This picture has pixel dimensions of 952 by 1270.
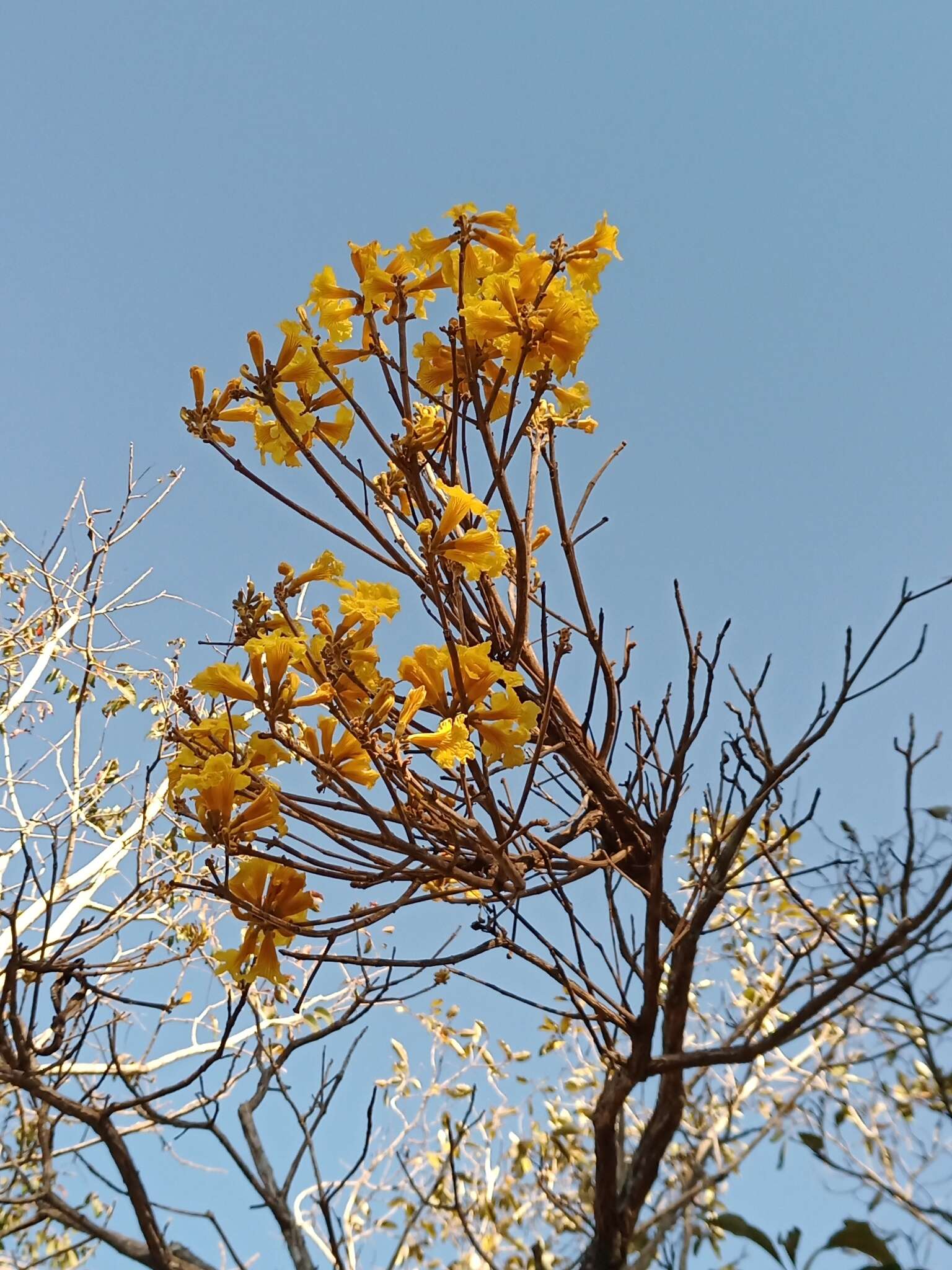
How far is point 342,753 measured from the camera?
1729 millimetres

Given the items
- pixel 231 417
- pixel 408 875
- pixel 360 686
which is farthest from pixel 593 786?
pixel 231 417

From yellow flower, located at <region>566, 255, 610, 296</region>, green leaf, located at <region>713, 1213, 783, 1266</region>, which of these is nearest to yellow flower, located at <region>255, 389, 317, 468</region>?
yellow flower, located at <region>566, 255, 610, 296</region>

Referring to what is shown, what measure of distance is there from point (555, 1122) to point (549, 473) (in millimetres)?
5385

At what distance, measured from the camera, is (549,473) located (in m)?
2.08

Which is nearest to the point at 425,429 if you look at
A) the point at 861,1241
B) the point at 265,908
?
the point at 265,908

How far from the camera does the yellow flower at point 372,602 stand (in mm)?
1712

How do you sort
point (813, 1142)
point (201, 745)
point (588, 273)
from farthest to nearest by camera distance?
point (813, 1142)
point (588, 273)
point (201, 745)

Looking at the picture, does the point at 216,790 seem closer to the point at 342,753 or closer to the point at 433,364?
the point at 342,753

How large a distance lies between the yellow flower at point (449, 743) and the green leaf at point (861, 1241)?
1.43 metres

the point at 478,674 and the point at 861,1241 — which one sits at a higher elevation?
the point at 478,674

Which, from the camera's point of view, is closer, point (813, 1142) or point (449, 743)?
point (449, 743)

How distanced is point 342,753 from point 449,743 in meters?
0.21

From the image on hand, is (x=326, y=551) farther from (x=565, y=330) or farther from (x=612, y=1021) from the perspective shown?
(x=612, y=1021)

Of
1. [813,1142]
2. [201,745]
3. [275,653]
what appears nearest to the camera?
[275,653]
